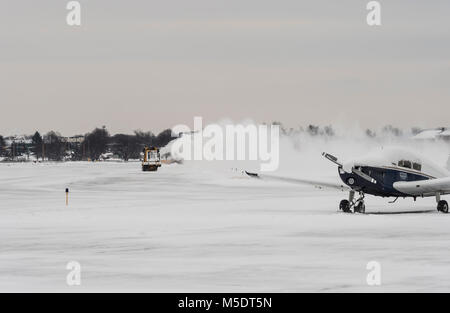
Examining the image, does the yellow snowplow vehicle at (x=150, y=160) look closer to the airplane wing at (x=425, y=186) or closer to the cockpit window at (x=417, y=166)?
the cockpit window at (x=417, y=166)

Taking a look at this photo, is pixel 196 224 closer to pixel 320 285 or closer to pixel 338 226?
pixel 338 226

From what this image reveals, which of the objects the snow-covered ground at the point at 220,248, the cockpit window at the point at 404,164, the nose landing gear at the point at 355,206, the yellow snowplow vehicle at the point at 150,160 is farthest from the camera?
the yellow snowplow vehicle at the point at 150,160

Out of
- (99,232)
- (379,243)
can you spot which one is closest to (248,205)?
(99,232)

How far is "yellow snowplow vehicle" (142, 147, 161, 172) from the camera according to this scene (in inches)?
3986

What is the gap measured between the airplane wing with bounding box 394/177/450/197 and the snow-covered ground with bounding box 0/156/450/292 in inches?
35.1

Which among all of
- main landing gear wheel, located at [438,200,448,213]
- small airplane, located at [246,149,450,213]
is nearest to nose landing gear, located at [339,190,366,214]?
small airplane, located at [246,149,450,213]

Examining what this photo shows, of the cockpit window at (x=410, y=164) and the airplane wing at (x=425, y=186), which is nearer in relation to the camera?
the airplane wing at (x=425, y=186)

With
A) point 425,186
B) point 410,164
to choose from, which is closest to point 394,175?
point 410,164

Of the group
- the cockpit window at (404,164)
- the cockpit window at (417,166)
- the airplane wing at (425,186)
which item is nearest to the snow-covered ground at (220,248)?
the airplane wing at (425,186)

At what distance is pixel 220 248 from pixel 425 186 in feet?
40.9

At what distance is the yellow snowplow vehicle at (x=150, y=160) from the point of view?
101250 mm

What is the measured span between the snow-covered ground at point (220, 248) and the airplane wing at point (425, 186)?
0.89 meters

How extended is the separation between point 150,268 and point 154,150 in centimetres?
8974

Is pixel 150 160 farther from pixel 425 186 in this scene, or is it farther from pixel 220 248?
pixel 220 248
